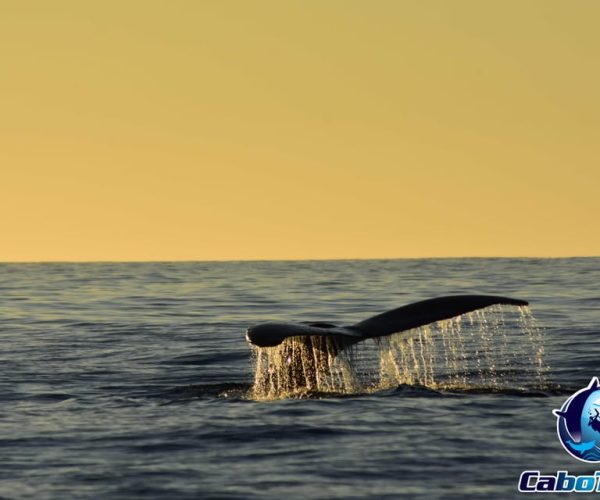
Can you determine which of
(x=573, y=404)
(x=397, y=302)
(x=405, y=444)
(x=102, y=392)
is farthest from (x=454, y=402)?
(x=397, y=302)

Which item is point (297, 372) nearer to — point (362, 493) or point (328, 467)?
point (328, 467)

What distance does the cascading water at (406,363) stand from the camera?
13.7 m

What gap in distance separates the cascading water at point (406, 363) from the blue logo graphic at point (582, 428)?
4.93ft

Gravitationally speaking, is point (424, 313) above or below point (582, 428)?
above

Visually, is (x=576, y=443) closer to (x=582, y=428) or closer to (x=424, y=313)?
(x=582, y=428)

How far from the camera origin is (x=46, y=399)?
588 inches

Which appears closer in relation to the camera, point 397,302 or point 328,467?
point 328,467

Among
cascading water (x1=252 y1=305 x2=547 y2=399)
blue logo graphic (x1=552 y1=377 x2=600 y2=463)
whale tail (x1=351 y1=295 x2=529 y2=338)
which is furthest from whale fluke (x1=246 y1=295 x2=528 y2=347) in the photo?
blue logo graphic (x1=552 y1=377 x2=600 y2=463)

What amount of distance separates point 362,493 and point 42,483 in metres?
2.56

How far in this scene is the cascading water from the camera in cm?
1370

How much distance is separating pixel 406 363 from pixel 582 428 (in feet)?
26.3

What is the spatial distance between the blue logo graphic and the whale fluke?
1169 millimetres

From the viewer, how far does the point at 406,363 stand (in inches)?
763

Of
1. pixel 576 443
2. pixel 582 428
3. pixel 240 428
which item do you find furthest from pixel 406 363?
pixel 576 443
